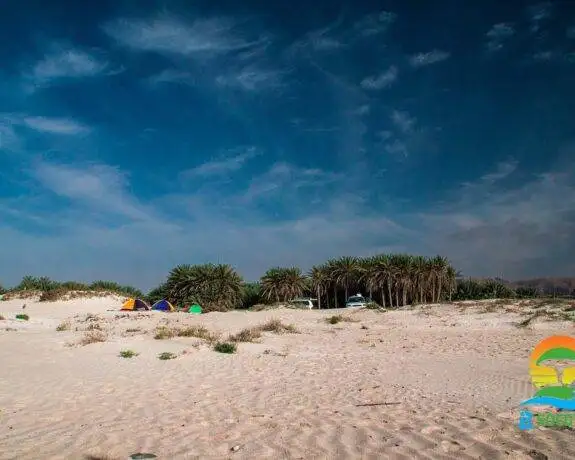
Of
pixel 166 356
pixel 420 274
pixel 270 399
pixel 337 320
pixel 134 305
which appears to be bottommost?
pixel 270 399

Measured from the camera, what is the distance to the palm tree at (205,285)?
46.2 metres

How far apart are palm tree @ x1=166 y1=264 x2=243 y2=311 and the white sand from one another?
90.4ft

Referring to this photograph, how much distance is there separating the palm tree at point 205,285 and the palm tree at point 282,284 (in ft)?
14.9

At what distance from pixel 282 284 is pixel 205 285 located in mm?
9409

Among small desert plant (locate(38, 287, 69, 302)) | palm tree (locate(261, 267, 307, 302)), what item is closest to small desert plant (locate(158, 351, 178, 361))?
small desert plant (locate(38, 287, 69, 302))

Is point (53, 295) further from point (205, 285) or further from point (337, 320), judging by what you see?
point (337, 320)

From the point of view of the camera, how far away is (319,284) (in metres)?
55.3

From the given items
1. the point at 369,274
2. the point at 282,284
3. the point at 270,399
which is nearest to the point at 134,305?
the point at 282,284

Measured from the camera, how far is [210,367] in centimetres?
1255

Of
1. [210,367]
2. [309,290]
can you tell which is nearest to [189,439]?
[210,367]

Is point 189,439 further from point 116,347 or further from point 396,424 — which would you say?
point 116,347

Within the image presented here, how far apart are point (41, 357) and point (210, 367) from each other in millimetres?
5488

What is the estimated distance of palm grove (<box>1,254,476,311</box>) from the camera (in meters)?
46.4

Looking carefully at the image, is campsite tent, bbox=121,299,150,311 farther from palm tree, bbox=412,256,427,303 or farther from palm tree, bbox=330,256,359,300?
palm tree, bbox=412,256,427,303
